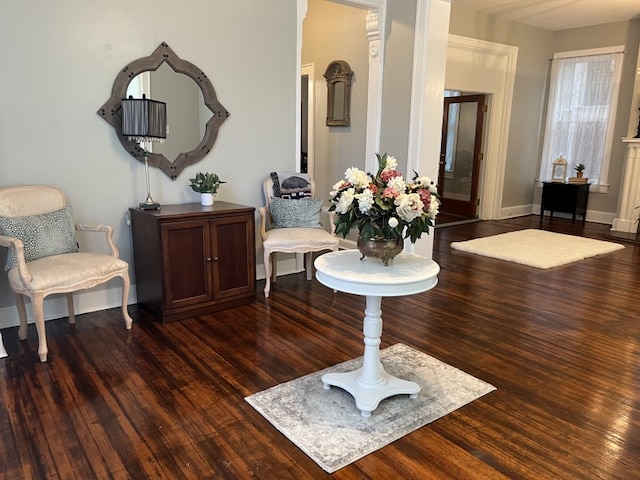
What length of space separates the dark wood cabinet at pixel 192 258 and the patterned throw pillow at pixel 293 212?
1.67 ft

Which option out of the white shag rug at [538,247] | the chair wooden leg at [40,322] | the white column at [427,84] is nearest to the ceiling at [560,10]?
the white column at [427,84]

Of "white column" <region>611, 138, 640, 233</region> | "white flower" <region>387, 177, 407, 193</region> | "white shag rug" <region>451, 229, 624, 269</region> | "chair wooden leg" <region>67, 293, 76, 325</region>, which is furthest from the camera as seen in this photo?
"white column" <region>611, 138, 640, 233</region>

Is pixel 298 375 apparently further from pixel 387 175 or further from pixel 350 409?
pixel 387 175

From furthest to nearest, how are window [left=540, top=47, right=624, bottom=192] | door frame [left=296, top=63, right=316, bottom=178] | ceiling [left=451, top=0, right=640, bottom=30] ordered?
1. window [left=540, top=47, right=624, bottom=192]
2. ceiling [left=451, top=0, right=640, bottom=30]
3. door frame [left=296, top=63, right=316, bottom=178]

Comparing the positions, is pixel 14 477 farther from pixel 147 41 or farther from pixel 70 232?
pixel 147 41

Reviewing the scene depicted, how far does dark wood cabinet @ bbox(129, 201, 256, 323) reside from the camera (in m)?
3.41

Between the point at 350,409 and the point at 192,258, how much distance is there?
1.73 metres

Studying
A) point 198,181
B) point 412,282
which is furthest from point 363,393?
point 198,181

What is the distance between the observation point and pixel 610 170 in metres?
7.68

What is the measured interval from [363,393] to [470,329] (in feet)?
4.52

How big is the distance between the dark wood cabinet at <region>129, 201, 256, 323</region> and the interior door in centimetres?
537

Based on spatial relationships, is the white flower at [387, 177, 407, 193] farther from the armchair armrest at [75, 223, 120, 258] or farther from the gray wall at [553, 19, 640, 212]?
the gray wall at [553, 19, 640, 212]

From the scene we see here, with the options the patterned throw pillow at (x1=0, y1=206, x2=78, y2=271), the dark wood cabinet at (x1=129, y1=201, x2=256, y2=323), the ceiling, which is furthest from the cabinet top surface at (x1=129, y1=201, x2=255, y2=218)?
the ceiling

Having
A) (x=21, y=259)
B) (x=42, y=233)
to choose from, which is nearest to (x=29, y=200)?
(x=42, y=233)
